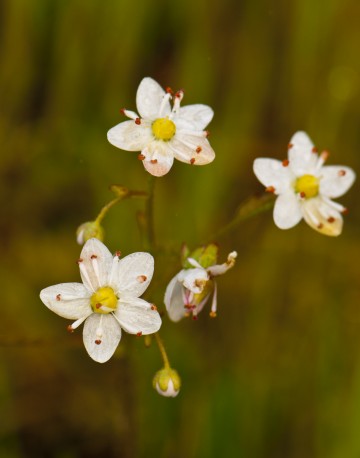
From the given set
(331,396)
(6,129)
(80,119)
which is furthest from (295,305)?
(6,129)

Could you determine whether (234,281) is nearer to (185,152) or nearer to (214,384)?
(214,384)

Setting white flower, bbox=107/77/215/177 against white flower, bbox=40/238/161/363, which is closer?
white flower, bbox=40/238/161/363

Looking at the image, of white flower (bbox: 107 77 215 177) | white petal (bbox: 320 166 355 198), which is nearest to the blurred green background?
white petal (bbox: 320 166 355 198)

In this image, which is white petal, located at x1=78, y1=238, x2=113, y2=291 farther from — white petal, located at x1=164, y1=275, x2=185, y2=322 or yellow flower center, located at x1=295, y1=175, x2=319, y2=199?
yellow flower center, located at x1=295, y1=175, x2=319, y2=199

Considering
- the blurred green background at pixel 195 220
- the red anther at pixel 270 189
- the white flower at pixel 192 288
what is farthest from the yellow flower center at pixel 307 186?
the blurred green background at pixel 195 220

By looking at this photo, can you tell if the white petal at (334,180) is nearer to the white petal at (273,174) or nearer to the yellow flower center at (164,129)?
the white petal at (273,174)

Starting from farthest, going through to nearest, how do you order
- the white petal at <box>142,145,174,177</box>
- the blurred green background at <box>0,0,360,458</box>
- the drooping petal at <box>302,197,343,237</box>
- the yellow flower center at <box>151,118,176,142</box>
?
the blurred green background at <box>0,0,360,458</box> < the drooping petal at <box>302,197,343,237</box> < the yellow flower center at <box>151,118,176,142</box> < the white petal at <box>142,145,174,177</box>

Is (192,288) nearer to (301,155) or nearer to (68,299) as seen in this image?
(68,299)
